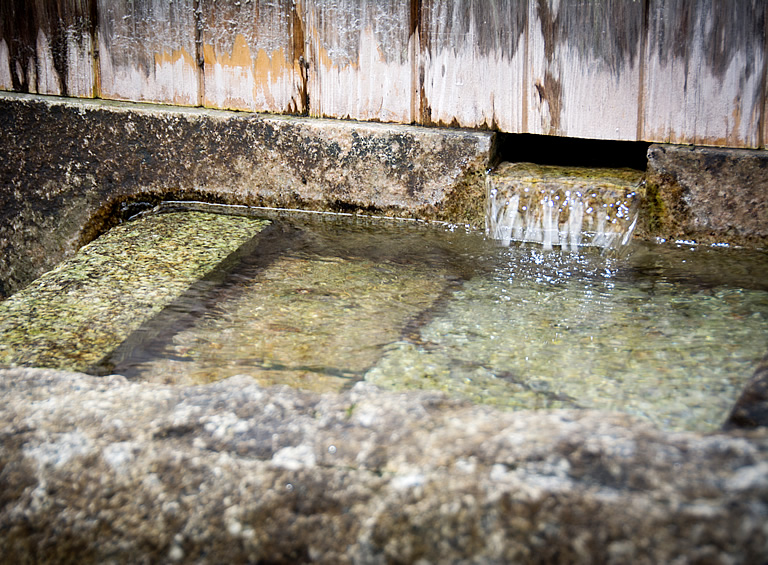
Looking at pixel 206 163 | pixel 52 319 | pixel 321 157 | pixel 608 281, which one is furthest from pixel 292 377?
pixel 206 163

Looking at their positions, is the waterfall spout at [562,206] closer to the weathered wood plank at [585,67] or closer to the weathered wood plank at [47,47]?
the weathered wood plank at [585,67]

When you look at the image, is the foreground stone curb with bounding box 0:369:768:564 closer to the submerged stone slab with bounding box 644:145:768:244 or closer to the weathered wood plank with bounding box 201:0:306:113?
the submerged stone slab with bounding box 644:145:768:244

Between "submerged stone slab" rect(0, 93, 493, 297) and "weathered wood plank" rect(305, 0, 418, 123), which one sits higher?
"weathered wood plank" rect(305, 0, 418, 123)

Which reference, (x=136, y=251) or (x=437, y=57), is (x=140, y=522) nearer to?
(x=136, y=251)

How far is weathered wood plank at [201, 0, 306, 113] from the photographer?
7.59 feet

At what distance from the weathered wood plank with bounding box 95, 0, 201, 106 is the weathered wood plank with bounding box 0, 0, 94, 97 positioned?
0.06 metres

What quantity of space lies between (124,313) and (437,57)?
1.18 m

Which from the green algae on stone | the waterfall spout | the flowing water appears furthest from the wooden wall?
the green algae on stone

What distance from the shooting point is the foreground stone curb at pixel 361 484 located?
0.87 metres

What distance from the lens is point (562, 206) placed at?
2.17 meters

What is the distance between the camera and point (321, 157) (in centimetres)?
234

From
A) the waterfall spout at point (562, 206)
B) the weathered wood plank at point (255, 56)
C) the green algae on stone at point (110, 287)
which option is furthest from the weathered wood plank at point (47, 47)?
the waterfall spout at point (562, 206)

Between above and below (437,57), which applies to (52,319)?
below

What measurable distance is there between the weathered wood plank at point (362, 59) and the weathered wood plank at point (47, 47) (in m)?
0.79
